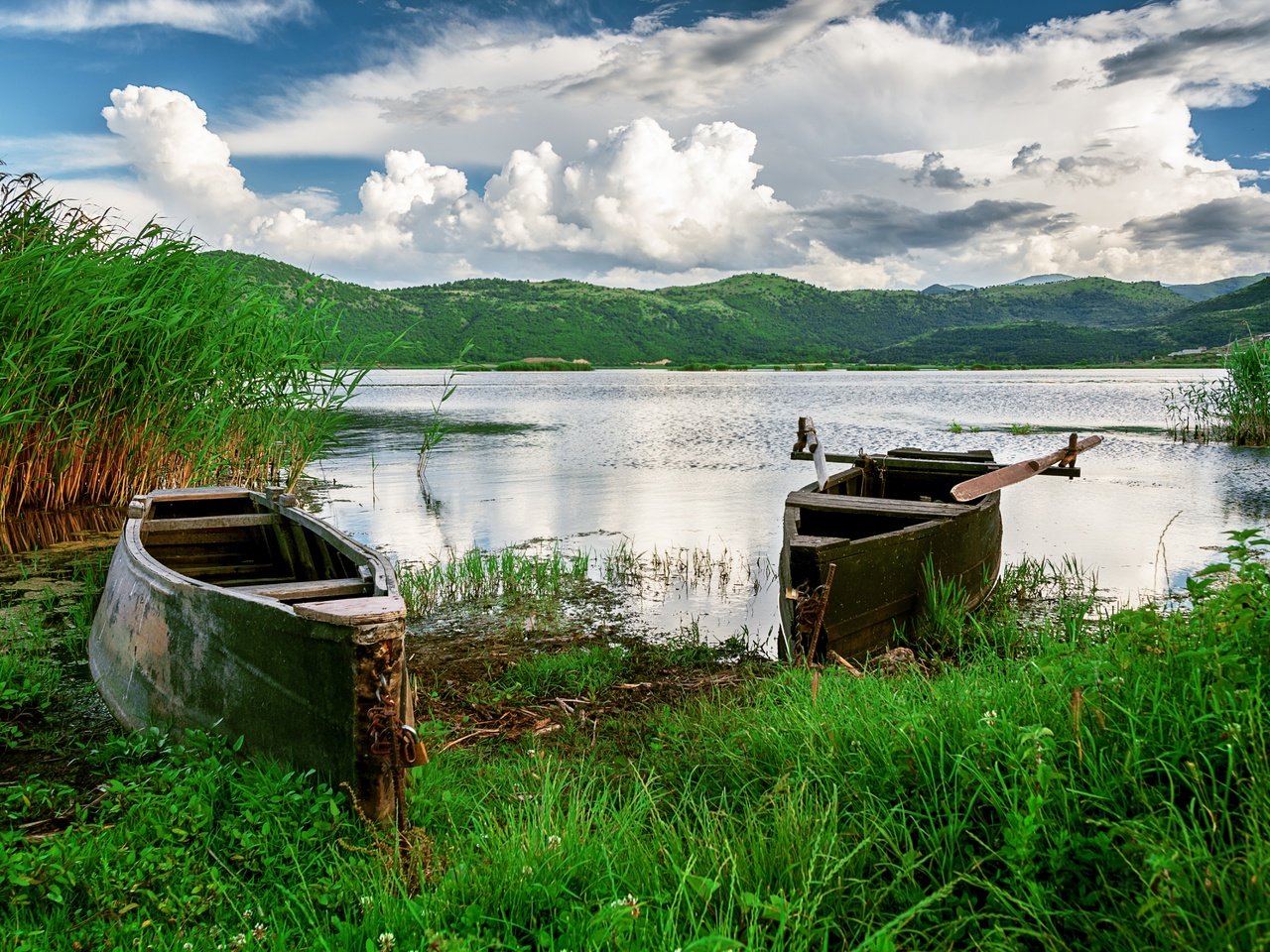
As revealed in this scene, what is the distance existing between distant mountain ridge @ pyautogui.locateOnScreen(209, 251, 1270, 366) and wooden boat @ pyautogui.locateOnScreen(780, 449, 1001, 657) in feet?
237

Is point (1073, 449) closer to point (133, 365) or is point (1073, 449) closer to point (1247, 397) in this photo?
point (133, 365)

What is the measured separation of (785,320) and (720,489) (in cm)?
14348

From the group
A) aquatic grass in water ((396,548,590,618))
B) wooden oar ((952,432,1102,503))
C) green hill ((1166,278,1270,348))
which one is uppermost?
green hill ((1166,278,1270,348))

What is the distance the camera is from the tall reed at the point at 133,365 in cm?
930

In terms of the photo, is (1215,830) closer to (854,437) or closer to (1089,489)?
(1089,489)

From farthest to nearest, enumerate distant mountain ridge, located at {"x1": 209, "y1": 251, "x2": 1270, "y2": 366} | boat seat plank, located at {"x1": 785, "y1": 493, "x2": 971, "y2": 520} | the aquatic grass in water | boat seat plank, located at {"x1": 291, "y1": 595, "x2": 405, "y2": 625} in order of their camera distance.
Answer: distant mountain ridge, located at {"x1": 209, "y1": 251, "x2": 1270, "y2": 366}
the aquatic grass in water
boat seat plank, located at {"x1": 785, "y1": 493, "x2": 971, "y2": 520}
boat seat plank, located at {"x1": 291, "y1": 595, "x2": 405, "y2": 625}

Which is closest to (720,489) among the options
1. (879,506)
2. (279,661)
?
(879,506)

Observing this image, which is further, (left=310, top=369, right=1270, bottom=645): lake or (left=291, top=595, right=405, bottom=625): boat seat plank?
(left=310, top=369, right=1270, bottom=645): lake

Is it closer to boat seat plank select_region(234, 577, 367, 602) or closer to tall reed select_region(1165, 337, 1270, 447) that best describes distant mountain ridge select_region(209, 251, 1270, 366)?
tall reed select_region(1165, 337, 1270, 447)

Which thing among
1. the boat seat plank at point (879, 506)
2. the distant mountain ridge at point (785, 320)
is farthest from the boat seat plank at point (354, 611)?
the distant mountain ridge at point (785, 320)

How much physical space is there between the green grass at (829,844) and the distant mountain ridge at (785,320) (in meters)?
74.9

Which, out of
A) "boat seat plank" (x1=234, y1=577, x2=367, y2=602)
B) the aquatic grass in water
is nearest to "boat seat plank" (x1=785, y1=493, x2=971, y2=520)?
the aquatic grass in water

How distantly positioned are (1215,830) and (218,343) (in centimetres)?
1152

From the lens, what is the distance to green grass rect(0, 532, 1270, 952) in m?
2.38
